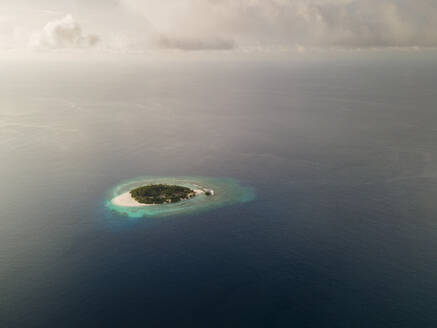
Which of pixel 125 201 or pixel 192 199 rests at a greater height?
pixel 192 199

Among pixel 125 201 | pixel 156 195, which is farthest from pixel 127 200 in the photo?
pixel 156 195

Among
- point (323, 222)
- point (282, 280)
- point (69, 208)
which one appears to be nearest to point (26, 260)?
point (69, 208)

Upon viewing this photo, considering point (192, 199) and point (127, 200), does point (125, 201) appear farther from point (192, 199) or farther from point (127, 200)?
point (192, 199)

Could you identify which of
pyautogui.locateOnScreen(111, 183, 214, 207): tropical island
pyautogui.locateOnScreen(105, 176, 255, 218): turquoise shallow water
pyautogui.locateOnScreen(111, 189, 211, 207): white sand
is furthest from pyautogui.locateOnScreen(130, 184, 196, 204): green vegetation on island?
pyautogui.locateOnScreen(105, 176, 255, 218): turquoise shallow water

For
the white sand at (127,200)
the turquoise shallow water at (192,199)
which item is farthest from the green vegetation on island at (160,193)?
the turquoise shallow water at (192,199)

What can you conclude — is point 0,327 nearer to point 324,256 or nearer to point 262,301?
point 262,301

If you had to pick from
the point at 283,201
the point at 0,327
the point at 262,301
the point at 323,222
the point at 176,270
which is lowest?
the point at 0,327

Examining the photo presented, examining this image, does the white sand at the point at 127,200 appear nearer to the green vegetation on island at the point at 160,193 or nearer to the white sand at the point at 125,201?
the white sand at the point at 125,201

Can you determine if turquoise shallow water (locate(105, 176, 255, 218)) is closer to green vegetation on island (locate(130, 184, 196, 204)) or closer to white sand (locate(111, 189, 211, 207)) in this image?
white sand (locate(111, 189, 211, 207))
